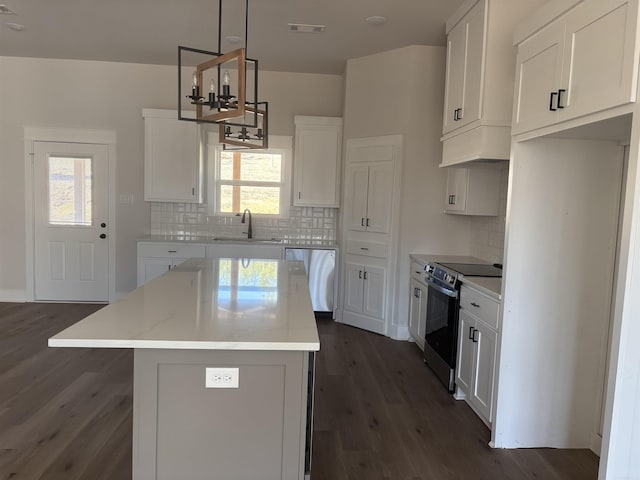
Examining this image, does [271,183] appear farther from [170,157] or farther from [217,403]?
[217,403]

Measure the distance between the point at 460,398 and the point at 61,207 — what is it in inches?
205

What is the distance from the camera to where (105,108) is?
5.61m

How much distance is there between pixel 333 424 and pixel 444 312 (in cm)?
124

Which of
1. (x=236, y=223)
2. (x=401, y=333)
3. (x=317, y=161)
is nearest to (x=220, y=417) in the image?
(x=401, y=333)

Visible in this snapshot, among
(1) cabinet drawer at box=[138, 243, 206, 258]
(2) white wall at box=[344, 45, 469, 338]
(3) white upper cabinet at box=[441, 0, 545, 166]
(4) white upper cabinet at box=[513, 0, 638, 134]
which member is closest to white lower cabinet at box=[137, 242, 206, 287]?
(1) cabinet drawer at box=[138, 243, 206, 258]

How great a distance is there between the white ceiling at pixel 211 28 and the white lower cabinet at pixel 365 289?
92.6 inches

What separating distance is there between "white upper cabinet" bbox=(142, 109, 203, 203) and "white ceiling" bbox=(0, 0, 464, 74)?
2.57ft

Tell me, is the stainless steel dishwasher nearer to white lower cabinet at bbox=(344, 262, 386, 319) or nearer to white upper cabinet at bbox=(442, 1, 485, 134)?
white lower cabinet at bbox=(344, 262, 386, 319)

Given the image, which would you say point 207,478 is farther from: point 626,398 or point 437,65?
point 437,65

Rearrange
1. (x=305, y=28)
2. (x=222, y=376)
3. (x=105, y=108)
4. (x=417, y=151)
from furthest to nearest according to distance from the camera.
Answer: (x=105, y=108) < (x=417, y=151) < (x=305, y=28) < (x=222, y=376)

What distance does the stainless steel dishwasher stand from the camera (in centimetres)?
525

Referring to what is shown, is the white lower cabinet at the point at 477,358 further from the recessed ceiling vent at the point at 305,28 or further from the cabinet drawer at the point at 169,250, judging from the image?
the cabinet drawer at the point at 169,250

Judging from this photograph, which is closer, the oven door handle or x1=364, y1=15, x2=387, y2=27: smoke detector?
the oven door handle

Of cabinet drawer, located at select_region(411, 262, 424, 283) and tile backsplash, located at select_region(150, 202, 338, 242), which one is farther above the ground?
tile backsplash, located at select_region(150, 202, 338, 242)
